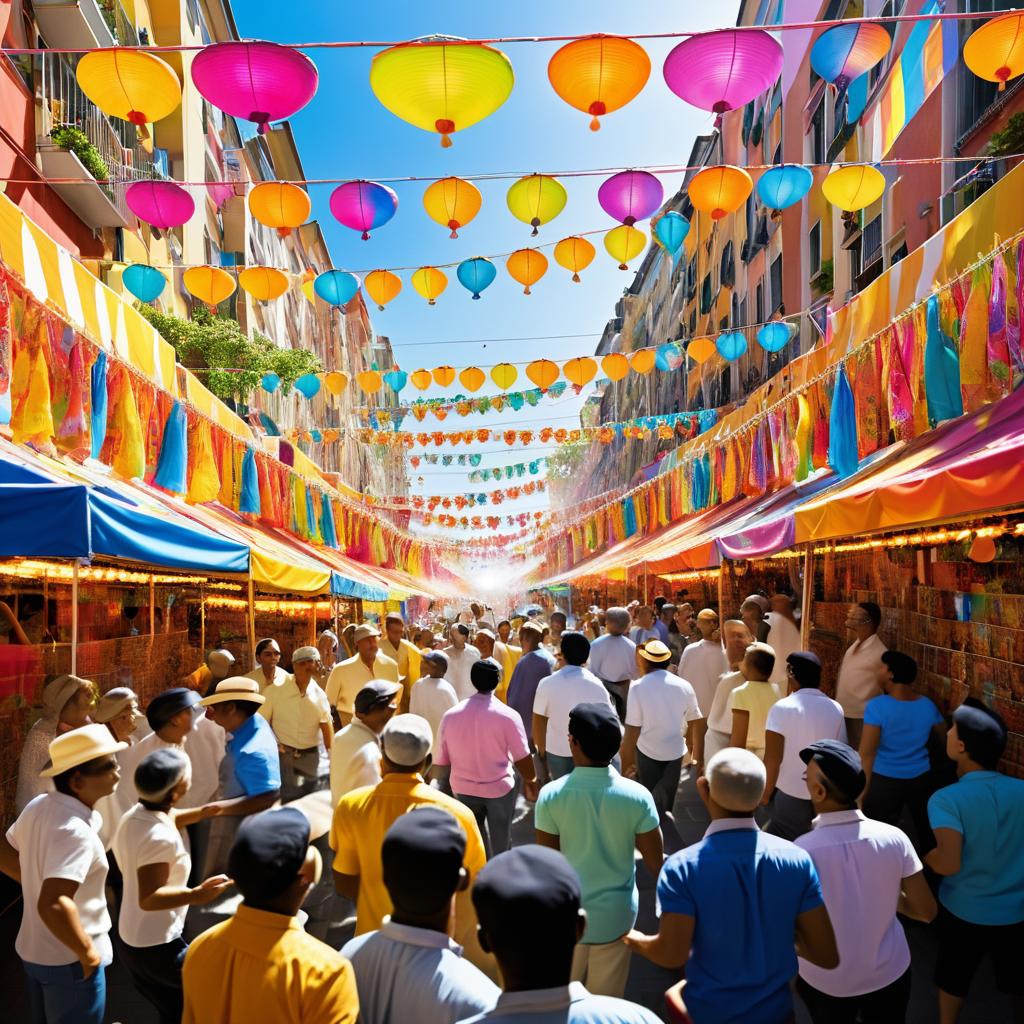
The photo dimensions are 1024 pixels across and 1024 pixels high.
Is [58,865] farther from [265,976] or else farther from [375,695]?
[375,695]

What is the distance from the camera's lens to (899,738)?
487 cm

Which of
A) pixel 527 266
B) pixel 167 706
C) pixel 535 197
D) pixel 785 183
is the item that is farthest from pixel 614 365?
pixel 167 706

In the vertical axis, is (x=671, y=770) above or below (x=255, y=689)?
below

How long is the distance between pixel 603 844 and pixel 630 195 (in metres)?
6.49

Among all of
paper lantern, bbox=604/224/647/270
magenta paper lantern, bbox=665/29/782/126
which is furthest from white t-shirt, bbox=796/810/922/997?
paper lantern, bbox=604/224/647/270

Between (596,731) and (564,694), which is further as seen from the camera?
(564,694)

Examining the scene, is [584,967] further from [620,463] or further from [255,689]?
[620,463]

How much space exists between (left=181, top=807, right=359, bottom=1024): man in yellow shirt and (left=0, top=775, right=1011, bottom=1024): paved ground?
6.78ft

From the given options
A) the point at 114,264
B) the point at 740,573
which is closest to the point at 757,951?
the point at 740,573

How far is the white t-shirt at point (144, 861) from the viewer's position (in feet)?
10.3

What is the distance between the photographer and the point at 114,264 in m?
13.8

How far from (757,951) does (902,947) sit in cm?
84

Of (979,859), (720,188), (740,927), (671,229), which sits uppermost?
(671,229)

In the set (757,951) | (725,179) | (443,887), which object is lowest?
(757,951)
